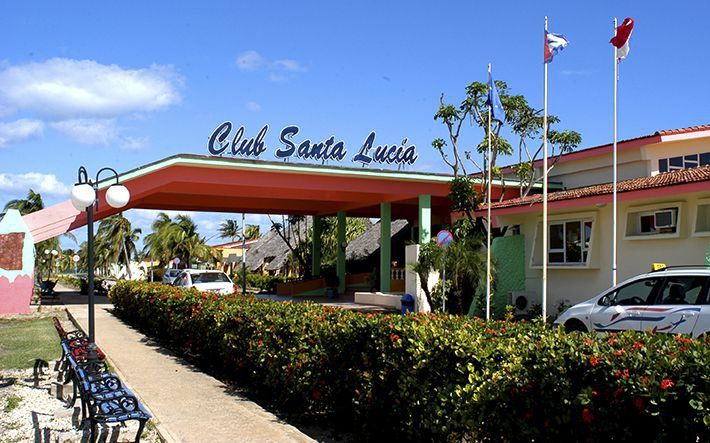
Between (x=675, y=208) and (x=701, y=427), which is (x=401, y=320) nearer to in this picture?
(x=701, y=427)

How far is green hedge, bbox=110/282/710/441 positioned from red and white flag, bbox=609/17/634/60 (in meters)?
11.1

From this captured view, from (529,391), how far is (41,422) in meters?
5.57

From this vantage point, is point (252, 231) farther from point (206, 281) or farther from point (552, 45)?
point (552, 45)

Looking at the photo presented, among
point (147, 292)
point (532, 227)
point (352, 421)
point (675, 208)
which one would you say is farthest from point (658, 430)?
point (532, 227)

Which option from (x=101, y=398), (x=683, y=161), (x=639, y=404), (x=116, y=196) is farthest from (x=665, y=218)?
(x=101, y=398)

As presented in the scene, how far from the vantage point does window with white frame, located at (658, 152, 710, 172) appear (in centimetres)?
2225

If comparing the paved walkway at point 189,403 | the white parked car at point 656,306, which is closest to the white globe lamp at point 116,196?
the paved walkway at point 189,403

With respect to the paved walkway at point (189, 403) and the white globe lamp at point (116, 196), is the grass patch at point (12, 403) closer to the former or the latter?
the paved walkway at point (189, 403)

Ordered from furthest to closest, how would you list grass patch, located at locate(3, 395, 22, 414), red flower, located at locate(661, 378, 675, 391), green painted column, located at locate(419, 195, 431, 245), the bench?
green painted column, located at locate(419, 195, 431, 245)
grass patch, located at locate(3, 395, 22, 414)
the bench
red flower, located at locate(661, 378, 675, 391)

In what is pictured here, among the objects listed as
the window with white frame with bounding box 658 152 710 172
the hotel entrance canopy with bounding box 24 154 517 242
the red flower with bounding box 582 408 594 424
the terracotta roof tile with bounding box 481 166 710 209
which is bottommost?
the red flower with bounding box 582 408 594 424

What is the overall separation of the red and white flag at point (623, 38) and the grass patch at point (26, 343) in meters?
13.9

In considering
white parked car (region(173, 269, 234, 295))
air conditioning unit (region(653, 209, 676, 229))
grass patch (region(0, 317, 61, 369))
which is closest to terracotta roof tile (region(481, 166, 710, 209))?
air conditioning unit (region(653, 209, 676, 229))

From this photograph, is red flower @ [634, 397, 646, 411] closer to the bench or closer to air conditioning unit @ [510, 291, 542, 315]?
the bench

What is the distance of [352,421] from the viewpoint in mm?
7273
